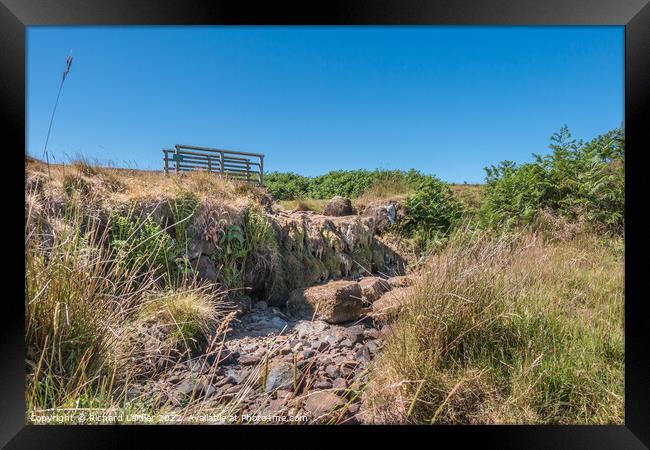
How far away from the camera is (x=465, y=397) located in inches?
53.9

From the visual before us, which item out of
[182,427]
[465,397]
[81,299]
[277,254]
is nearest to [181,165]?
[277,254]

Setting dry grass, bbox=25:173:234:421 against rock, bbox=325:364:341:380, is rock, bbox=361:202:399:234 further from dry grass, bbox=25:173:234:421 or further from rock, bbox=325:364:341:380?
dry grass, bbox=25:173:234:421

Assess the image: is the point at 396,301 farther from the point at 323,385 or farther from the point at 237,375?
the point at 237,375

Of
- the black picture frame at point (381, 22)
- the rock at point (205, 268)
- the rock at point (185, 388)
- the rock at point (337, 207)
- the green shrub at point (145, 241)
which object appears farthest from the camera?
the rock at point (337, 207)

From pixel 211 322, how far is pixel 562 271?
276 cm

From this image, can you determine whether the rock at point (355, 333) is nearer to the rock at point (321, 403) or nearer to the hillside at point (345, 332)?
the hillside at point (345, 332)

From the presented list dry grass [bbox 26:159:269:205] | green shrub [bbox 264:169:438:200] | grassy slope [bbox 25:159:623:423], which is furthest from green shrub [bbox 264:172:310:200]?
grassy slope [bbox 25:159:623:423]

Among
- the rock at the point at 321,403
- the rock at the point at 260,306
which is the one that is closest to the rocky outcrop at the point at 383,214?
the rock at the point at 260,306

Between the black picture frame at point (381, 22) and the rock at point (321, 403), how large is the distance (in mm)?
103

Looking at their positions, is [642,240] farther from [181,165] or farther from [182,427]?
[181,165]

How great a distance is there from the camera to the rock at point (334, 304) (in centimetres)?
262

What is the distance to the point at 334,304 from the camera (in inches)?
106

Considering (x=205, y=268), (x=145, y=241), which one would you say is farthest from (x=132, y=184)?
(x=205, y=268)

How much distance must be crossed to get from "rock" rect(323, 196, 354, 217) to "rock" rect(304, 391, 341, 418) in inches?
116
